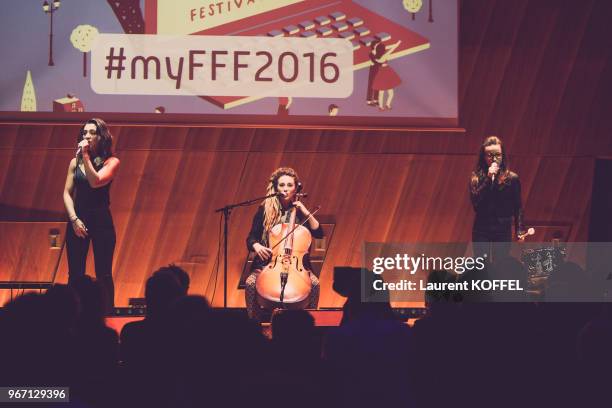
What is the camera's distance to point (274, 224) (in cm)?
624

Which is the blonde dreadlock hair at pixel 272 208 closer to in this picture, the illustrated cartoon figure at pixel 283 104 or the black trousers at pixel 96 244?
the black trousers at pixel 96 244

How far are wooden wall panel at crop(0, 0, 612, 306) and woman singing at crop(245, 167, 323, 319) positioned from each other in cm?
141

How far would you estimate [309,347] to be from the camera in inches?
115

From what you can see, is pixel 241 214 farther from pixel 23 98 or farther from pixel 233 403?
pixel 233 403

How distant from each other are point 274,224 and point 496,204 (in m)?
1.80

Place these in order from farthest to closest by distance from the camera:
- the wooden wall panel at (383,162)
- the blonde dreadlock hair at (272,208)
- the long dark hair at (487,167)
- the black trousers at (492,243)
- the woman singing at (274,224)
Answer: the wooden wall panel at (383,162) → the long dark hair at (487,167) → the black trousers at (492,243) → the blonde dreadlock hair at (272,208) → the woman singing at (274,224)

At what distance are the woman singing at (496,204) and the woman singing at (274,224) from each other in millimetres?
1313

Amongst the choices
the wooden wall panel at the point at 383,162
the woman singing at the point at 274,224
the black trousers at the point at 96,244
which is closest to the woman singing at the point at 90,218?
the black trousers at the point at 96,244

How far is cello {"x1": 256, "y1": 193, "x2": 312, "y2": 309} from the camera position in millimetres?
5797

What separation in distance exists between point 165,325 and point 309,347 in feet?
1.74

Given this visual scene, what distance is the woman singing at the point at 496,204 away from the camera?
252 inches

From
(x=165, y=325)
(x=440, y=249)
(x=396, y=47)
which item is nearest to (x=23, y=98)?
(x=396, y=47)

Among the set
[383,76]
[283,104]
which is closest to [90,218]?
[283,104]

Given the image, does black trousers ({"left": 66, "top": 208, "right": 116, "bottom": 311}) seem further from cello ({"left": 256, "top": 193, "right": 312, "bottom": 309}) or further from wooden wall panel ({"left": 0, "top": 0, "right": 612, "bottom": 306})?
wooden wall panel ({"left": 0, "top": 0, "right": 612, "bottom": 306})
